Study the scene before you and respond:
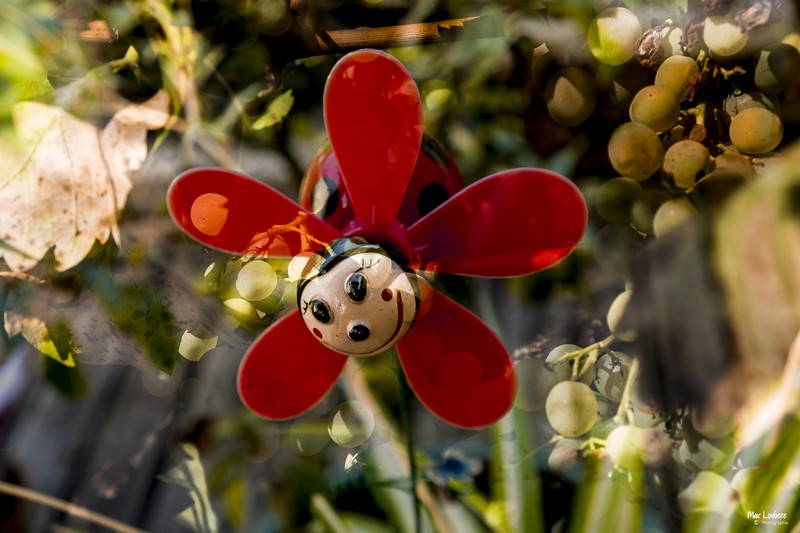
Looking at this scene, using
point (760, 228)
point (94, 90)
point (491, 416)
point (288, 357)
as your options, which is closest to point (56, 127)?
point (94, 90)

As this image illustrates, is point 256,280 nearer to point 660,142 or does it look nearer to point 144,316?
point 144,316

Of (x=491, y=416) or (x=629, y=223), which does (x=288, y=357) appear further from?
(x=629, y=223)

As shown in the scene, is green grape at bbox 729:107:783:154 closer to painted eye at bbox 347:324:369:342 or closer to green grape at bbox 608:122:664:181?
green grape at bbox 608:122:664:181

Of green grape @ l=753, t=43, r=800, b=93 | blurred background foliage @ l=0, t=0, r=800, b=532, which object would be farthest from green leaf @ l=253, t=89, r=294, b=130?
green grape @ l=753, t=43, r=800, b=93

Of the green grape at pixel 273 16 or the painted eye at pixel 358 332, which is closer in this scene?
the painted eye at pixel 358 332

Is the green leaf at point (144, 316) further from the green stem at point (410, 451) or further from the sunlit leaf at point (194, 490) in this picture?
the green stem at point (410, 451)

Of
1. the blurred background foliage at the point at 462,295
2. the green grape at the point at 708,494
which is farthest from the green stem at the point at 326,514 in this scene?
the green grape at the point at 708,494
